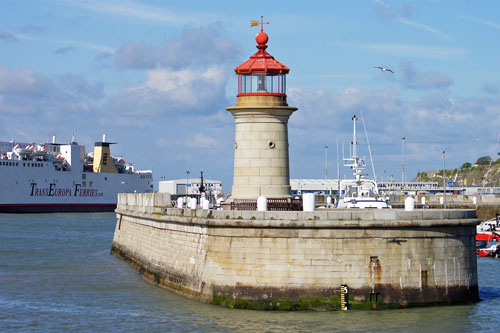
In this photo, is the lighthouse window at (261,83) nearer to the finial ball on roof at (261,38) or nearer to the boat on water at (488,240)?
the finial ball on roof at (261,38)

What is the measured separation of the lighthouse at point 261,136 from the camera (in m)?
27.8

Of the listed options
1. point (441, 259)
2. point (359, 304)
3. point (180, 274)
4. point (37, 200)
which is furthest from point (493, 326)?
point (37, 200)

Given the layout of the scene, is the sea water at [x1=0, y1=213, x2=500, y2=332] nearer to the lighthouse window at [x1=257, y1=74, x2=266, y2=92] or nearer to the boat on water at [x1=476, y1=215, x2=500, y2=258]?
the boat on water at [x1=476, y1=215, x2=500, y2=258]

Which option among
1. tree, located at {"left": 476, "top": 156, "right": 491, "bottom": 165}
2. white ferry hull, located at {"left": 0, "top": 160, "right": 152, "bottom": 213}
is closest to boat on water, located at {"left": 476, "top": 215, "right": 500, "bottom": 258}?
white ferry hull, located at {"left": 0, "top": 160, "right": 152, "bottom": 213}

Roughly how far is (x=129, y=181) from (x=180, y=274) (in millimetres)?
100471

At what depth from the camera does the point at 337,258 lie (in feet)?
71.8

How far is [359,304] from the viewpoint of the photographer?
2186 centimetres

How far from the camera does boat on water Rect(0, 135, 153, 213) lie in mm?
105062

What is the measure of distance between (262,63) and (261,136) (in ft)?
9.16

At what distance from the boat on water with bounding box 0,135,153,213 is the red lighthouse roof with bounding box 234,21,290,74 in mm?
81779

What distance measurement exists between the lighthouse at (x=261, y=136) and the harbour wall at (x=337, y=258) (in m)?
4.45

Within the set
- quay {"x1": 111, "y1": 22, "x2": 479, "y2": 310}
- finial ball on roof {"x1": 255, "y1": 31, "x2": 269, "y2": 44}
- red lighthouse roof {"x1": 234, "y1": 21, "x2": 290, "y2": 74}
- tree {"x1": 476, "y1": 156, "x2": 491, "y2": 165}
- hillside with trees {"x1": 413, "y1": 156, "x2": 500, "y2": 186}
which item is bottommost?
quay {"x1": 111, "y1": 22, "x2": 479, "y2": 310}

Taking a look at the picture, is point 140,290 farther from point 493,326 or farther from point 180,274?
point 493,326

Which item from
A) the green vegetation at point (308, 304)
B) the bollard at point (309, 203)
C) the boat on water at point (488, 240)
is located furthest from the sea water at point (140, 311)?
the boat on water at point (488, 240)
